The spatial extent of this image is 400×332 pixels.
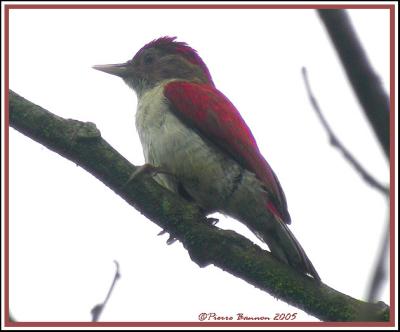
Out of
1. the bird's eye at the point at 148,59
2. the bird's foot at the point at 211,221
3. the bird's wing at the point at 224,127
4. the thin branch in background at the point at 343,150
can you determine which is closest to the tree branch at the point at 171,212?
the bird's foot at the point at 211,221

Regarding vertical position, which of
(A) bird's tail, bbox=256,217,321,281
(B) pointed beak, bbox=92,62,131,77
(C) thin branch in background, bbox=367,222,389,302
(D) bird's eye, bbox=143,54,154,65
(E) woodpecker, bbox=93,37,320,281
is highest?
(D) bird's eye, bbox=143,54,154,65

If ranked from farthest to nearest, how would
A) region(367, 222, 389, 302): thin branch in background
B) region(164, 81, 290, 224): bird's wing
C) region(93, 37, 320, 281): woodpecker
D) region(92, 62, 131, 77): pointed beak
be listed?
region(92, 62, 131, 77): pointed beak → region(164, 81, 290, 224): bird's wing → region(93, 37, 320, 281): woodpecker → region(367, 222, 389, 302): thin branch in background

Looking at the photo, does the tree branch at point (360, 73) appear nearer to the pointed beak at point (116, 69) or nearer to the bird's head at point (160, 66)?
the bird's head at point (160, 66)

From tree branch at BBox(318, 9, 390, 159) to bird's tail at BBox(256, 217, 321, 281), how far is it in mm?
3099

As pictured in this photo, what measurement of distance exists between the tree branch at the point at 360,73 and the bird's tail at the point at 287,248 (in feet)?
10.2

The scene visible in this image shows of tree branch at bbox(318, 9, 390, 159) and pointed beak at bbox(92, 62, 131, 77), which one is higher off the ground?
pointed beak at bbox(92, 62, 131, 77)

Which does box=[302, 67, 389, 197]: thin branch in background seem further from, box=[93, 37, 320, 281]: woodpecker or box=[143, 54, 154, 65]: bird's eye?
box=[143, 54, 154, 65]: bird's eye

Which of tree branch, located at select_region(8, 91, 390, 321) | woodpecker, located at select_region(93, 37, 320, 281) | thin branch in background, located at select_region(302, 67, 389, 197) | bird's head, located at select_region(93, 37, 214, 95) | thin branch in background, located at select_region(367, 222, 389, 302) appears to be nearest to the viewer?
thin branch in background, located at select_region(367, 222, 389, 302)

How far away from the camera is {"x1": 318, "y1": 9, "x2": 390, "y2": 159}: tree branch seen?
142 cm

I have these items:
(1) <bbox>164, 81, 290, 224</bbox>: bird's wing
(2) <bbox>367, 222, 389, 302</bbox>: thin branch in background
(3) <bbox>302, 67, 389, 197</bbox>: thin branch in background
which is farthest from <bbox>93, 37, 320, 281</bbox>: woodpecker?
(2) <bbox>367, 222, 389, 302</bbox>: thin branch in background

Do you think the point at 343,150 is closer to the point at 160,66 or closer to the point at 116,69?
the point at 160,66

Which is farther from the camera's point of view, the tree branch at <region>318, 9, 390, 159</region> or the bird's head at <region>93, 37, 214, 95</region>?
the bird's head at <region>93, 37, 214, 95</region>

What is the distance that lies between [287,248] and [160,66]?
3.16m

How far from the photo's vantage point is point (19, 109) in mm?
4281
